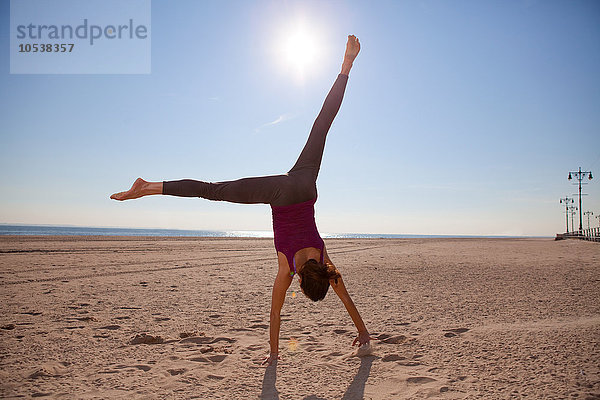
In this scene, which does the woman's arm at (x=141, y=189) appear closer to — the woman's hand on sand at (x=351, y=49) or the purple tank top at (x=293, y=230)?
the purple tank top at (x=293, y=230)

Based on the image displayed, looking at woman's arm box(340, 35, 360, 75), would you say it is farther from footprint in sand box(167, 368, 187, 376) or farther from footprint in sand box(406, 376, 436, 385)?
footprint in sand box(167, 368, 187, 376)

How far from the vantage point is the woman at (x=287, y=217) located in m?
3.70

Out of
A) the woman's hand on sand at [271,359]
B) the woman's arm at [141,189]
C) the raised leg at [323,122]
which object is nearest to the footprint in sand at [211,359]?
the woman's hand on sand at [271,359]

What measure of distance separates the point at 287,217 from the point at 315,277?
2.33 feet

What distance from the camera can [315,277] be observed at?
11.8 feet

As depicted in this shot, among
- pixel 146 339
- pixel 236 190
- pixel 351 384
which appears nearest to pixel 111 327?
pixel 146 339

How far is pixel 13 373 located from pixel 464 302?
644cm

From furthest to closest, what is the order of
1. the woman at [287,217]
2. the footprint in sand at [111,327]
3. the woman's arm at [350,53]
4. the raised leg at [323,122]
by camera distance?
1. the footprint in sand at [111,327]
2. the woman's arm at [350,53]
3. the raised leg at [323,122]
4. the woman at [287,217]

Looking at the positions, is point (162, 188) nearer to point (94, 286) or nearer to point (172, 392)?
point (172, 392)

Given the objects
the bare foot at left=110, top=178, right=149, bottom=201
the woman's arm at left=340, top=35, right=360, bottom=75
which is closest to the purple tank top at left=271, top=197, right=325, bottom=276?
the bare foot at left=110, top=178, right=149, bottom=201

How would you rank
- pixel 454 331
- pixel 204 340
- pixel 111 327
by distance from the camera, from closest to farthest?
pixel 204 340 → pixel 454 331 → pixel 111 327

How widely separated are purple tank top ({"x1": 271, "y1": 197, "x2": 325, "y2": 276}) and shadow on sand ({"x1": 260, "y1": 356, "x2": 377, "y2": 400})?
0.99 m

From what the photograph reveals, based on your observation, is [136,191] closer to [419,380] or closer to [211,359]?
[211,359]

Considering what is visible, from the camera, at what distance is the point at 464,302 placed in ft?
21.8
